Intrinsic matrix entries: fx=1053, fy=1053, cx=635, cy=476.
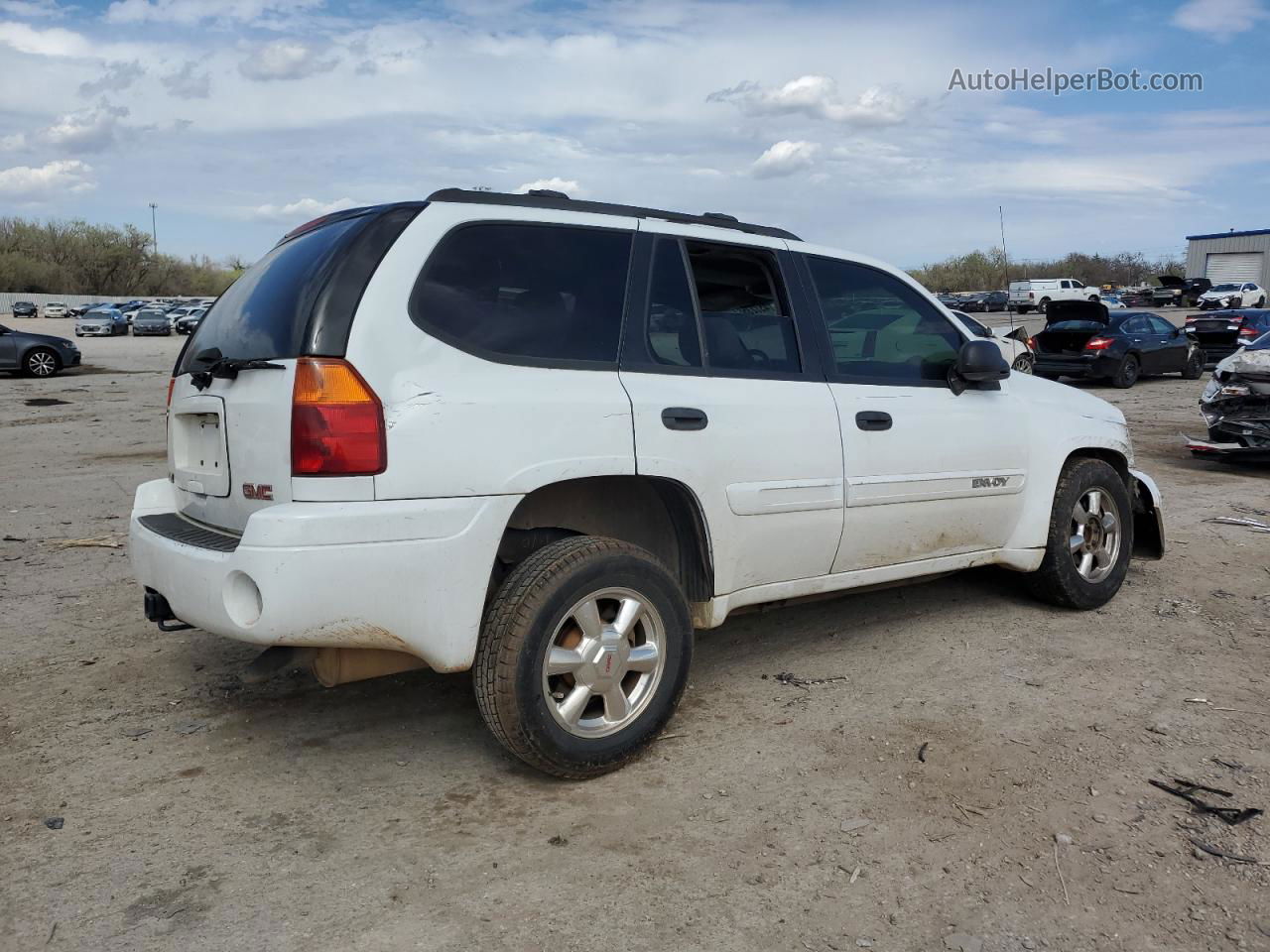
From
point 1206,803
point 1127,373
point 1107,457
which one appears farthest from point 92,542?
point 1127,373

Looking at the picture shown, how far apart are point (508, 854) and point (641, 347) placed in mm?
1680

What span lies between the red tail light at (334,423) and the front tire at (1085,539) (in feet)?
11.0

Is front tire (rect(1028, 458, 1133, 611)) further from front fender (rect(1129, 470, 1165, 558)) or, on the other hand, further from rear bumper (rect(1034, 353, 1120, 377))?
rear bumper (rect(1034, 353, 1120, 377))

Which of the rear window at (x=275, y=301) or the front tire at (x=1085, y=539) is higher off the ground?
the rear window at (x=275, y=301)

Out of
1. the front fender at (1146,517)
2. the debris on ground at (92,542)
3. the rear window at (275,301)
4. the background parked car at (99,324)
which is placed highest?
the background parked car at (99,324)

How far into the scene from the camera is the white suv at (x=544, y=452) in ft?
9.82

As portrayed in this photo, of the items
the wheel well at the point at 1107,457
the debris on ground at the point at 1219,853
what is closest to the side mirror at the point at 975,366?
the wheel well at the point at 1107,457

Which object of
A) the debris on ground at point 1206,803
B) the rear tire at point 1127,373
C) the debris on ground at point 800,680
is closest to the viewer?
the debris on ground at point 1206,803

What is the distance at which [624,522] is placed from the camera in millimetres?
3852

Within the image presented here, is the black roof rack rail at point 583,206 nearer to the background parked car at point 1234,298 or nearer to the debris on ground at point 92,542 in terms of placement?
the debris on ground at point 92,542

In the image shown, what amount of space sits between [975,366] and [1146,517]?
2.09 meters

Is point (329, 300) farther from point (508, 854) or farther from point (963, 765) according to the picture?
point (963, 765)

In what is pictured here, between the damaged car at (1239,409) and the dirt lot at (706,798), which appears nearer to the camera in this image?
the dirt lot at (706,798)

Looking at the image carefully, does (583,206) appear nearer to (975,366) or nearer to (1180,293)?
(975,366)
